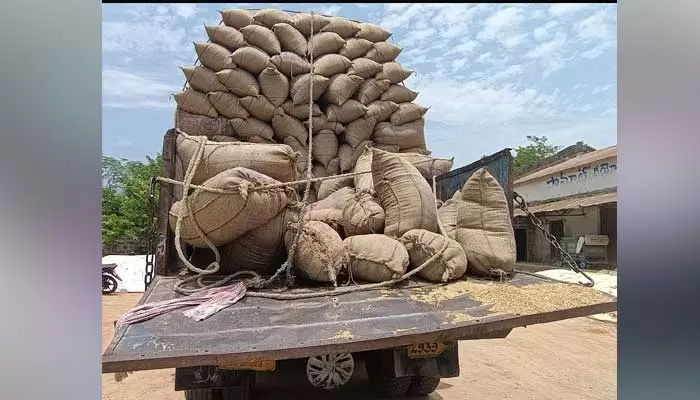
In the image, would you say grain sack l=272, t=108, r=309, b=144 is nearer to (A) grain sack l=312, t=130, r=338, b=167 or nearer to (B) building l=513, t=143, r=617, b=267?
(A) grain sack l=312, t=130, r=338, b=167

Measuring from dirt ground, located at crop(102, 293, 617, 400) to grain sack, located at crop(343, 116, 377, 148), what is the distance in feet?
6.10

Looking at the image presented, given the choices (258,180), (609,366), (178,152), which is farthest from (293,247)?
(609,366)

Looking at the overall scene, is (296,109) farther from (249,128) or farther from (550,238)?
(550,238)

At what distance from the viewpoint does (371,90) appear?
423 centimetres

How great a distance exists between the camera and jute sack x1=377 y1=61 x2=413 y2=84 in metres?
4.36

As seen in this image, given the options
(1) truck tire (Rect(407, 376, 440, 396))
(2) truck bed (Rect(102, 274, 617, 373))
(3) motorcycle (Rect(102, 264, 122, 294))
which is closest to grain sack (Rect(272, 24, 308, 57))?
(2) truck bed (Rect(102, 274, 617, 373))

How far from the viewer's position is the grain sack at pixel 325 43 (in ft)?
13.7

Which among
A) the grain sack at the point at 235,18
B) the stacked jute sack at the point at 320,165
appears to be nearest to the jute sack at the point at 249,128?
the stacked jute sack at the point at 320,165

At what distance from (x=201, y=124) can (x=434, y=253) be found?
2102 millimetres

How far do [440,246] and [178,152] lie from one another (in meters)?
1.61

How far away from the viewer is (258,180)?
2.42m

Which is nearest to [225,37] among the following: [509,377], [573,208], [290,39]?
[290,39]

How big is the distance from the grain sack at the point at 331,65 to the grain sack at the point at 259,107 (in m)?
0.49
